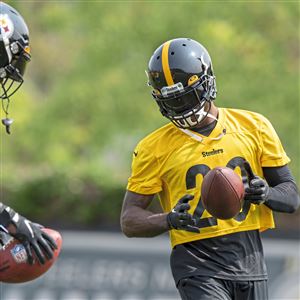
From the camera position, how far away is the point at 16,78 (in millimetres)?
5906

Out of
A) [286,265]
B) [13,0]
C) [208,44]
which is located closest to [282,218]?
[286,265]

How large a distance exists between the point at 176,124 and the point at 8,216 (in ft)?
4.15

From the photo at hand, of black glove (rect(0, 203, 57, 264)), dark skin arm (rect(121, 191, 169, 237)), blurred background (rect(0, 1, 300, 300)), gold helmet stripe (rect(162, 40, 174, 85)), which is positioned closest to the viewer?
dark skin arm (rect(121, 191, 169, 237))

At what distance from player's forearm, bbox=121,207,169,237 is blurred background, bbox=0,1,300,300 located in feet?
18.0

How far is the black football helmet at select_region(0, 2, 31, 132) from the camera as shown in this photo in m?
5.87

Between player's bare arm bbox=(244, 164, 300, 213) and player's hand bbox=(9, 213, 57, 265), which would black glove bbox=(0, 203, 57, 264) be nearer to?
player's hand bbox=(9, 213, 57, 265)

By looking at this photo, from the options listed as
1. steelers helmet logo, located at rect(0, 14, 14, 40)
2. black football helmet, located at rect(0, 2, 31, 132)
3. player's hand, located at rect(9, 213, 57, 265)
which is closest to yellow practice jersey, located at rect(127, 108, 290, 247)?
player's hand, located at rect(9, 213, 57, 265)

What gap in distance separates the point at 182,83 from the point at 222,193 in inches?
29.8

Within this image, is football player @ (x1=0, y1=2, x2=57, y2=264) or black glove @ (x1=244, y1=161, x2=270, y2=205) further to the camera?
football player @ (x1=0, y1=2, x2=57, y2=264)

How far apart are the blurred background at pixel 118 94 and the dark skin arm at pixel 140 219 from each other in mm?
5456

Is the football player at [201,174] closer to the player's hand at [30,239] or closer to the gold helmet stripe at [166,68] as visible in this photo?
the gold helmet stripe at [166,68]

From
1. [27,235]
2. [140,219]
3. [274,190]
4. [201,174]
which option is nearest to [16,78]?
[27,235]

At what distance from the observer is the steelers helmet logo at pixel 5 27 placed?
5.87m

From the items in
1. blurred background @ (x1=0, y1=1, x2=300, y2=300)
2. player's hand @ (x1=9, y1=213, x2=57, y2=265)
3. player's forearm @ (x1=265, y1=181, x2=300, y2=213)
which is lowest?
blurred background @ (x1=0, y1=1, x2=300, y2=300)
